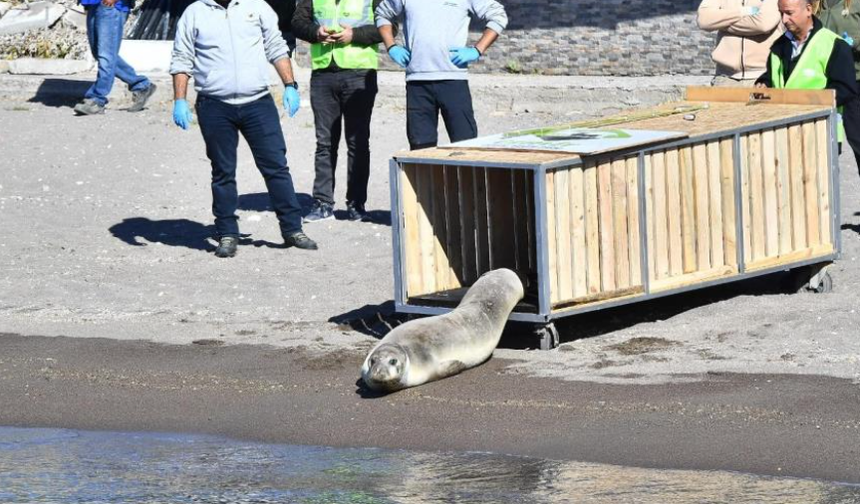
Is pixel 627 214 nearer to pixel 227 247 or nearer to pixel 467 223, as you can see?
pixel 467 223

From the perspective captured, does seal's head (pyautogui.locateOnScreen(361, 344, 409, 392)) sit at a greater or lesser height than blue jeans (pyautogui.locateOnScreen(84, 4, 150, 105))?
lesser

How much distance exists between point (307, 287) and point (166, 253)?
1.81 metres

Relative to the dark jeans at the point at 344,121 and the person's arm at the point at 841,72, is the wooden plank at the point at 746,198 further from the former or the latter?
the dark jeans at the point at 344,121

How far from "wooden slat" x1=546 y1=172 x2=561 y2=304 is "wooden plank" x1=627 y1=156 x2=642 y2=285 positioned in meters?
0.55

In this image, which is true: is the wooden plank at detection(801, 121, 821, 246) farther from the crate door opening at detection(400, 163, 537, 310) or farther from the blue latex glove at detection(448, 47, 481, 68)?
the blue latex glove at detection(448, 47, 481, 68)

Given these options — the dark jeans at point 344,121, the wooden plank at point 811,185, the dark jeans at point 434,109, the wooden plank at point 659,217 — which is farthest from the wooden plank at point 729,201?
the dark jeans at point 344,121

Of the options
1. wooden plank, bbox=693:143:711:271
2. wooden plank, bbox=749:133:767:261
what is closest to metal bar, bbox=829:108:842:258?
wooden plank, bbox=749:133:767:261

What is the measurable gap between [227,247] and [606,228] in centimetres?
384

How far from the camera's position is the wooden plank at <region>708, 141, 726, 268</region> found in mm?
9055

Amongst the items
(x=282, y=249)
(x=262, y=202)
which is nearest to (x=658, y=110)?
(x=282, y=249)

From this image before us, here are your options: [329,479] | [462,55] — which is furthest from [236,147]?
[329,479]

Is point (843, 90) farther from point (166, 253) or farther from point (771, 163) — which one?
point (166, 253)

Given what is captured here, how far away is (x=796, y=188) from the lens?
956 centimetres

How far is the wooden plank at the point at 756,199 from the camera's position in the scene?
926cm
